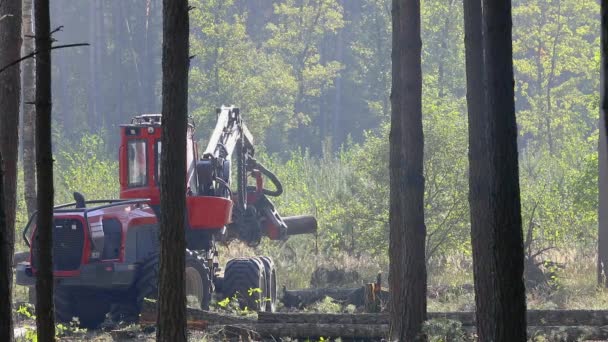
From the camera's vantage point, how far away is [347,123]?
78.0 metres

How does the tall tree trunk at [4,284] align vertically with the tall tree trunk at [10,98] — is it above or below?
below

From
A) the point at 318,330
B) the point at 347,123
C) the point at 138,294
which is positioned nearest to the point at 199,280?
the point at 138,294

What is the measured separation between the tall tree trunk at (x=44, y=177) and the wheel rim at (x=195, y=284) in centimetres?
1068

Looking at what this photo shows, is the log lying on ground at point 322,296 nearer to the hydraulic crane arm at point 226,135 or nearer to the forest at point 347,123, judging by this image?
the forest at point 347,123

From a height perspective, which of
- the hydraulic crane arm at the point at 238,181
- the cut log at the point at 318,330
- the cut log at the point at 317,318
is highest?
the hydraulic crane arm at the point at 238,181

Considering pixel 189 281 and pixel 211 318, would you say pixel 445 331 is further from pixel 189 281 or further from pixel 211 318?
→ pixel 189 281

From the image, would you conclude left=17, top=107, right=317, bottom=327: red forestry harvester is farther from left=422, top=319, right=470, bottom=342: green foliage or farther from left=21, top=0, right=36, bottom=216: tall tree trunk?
left=422, top=319, right=470, bottom=342: green foliage

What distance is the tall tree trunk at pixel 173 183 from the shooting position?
13.1 metres

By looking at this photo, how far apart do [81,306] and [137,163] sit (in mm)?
2964

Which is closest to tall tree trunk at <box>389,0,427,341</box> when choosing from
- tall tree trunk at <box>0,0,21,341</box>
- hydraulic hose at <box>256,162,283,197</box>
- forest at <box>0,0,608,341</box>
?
forest at <box>0,0,608,341</box>

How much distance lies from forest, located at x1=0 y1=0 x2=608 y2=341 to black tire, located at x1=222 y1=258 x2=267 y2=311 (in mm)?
338

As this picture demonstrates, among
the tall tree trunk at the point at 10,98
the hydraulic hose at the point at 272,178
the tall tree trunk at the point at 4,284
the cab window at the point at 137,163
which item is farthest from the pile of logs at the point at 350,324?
the tall tree trunk at the point at 4,284

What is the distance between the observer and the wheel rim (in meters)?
21.8

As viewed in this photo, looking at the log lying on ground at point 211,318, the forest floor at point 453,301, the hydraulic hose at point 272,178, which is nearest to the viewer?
the forest floor at point 453,301
